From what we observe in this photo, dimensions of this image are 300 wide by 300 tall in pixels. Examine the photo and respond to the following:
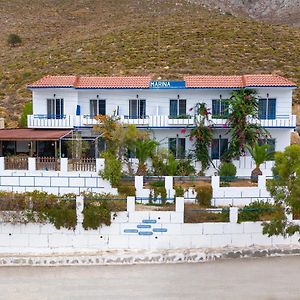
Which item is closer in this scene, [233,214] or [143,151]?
[233,214]

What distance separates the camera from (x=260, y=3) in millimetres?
103188

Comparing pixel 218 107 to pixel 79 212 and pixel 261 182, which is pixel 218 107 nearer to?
pixel 261 182

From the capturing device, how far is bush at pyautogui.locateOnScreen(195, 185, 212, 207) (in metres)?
21.5

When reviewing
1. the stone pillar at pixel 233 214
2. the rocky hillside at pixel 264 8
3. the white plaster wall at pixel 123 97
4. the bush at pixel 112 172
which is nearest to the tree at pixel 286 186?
the stone pillar at pixel 233 214

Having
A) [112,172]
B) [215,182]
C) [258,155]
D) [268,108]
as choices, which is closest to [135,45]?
[268,108]

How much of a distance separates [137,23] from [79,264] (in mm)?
48589

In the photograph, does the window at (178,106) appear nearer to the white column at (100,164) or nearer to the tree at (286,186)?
the white column at (100,164)

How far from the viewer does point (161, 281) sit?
58.9 feet

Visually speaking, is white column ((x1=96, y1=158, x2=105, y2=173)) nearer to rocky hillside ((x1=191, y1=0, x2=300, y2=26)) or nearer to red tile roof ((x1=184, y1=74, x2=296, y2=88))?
red tile roof ((x1=184, y1=74, x2=296, y2=88))

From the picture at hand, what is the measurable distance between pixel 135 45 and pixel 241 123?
2975 centimetres

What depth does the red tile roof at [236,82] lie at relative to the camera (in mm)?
27188

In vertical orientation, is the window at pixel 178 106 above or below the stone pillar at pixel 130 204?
above

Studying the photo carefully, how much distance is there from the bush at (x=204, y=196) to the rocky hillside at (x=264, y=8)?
7220cm

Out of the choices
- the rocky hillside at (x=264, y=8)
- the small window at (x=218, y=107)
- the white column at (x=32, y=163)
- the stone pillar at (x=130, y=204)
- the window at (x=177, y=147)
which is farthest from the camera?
the rocky hillside at (x=264, y=8)
